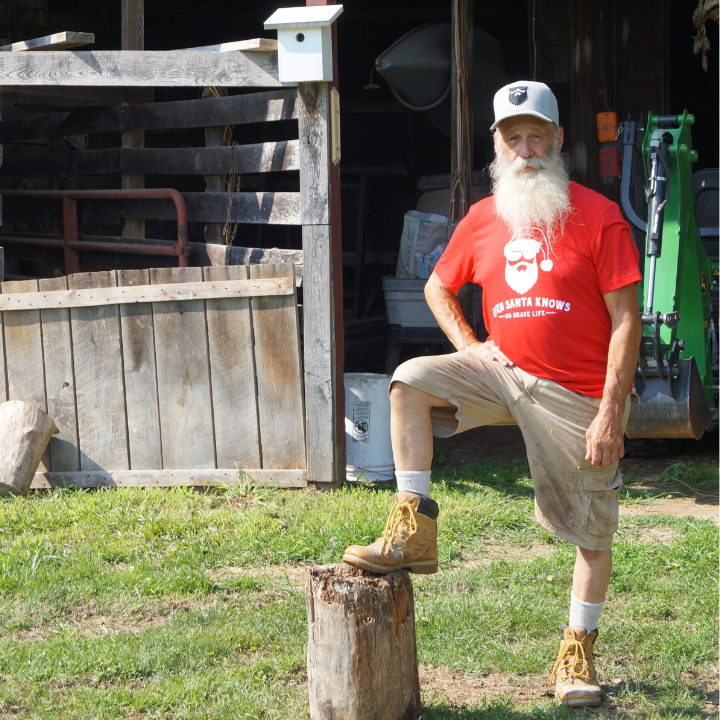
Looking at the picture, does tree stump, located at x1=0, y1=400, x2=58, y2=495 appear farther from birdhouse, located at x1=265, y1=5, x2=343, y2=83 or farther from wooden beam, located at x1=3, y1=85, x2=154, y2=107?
birdhouse, located at x1=265, y1=5, x2=343, y2=83

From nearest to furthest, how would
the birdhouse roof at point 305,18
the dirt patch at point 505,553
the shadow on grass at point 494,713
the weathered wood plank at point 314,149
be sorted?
the shadow on grass at point 494,713
the dirt patch at point 505,553
the birdhouse roof at point 305,18
the weathered wood plank at point 314,149

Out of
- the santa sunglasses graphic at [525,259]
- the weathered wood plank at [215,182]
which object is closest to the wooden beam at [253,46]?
the weathered wood plank at [215,182]

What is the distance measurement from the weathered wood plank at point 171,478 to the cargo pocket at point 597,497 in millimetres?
2662

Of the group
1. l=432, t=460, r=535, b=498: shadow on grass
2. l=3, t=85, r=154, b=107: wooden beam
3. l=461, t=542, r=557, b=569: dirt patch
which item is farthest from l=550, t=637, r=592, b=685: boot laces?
l=3, t=85, r=154, b=107: wooden beam

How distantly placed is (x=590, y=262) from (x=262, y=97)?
3.27 m

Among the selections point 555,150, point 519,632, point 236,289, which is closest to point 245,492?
point 236,289

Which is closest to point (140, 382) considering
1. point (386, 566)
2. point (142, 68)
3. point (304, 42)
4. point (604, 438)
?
point (142, 68)

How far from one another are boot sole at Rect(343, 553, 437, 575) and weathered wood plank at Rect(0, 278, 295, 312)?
8.59 feet

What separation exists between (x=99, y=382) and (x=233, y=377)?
87cm

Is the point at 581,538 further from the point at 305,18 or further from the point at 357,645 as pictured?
the point at 305,18

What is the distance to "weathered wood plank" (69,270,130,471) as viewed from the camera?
577cm

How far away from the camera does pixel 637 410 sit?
541 centimetres

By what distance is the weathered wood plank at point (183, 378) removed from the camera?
5.66m

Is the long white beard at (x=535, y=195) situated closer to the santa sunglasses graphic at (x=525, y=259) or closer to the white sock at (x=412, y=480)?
the santa sunglasses graphic at (x=525, y=259)
